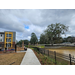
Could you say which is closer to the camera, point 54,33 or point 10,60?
point 10,60

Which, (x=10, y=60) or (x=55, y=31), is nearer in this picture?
(x=10, y=60)

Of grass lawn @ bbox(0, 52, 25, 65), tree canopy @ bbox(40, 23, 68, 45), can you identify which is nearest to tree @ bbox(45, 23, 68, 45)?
tree canopy @ bbox(40, 23, 68, 45)

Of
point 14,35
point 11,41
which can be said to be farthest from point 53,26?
point 11,41

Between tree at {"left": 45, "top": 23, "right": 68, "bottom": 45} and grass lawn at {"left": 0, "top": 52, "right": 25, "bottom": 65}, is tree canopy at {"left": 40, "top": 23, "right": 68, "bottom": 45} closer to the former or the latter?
tree at {"left": 45, "top": 23, "right": 68, "bottom": 45}

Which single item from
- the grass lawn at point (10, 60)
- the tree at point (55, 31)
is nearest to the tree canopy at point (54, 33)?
the tree at point (55, 31)

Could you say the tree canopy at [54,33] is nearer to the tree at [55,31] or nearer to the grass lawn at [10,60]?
the tree at [55,31]

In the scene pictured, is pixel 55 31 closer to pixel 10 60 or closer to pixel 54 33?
pixel 54 33

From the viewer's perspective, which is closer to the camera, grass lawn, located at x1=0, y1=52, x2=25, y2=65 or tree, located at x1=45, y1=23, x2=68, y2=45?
grass lawn, located at x1=0, y1=52, x2=25, y2=65

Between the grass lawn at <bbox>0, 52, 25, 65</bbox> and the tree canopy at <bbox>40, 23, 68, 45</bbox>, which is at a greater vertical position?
the tree canopy at <bbox>40, 23, 68, 45</bbox>

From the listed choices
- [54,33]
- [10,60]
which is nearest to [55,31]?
[54,33]
